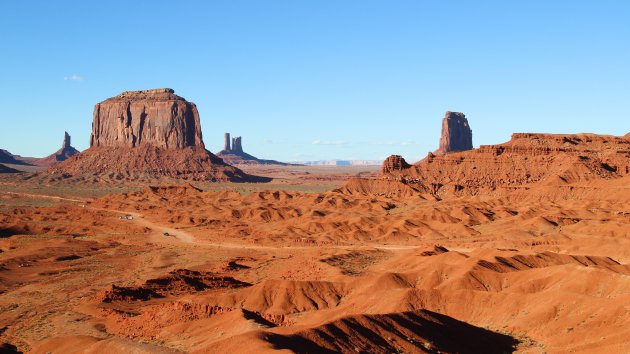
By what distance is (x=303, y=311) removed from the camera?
46875 mm

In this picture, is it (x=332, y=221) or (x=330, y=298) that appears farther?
(x=332, y=221)

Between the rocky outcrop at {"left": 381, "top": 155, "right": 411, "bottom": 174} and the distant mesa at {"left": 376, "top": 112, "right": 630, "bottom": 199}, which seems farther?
the rocky outcrop at {"left": 381, "top": 155, "right": 411, "bottom": 174}

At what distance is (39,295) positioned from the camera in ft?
174

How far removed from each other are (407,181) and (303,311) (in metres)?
106

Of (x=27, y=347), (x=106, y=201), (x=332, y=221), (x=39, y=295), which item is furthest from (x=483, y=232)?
(x=106, y=201)

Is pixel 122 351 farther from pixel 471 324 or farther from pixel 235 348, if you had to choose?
pixel 471 324

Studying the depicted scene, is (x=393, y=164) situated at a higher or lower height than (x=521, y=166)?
higher

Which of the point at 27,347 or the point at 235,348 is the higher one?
the point at 235,348

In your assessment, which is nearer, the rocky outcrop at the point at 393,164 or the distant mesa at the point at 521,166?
the distant mesa at the point at 521,166

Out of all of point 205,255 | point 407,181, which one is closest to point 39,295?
point 205,255

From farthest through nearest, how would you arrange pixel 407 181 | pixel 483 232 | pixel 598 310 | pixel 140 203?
pixel 407 181 → pixel 140 203 → pixel 483 232 → pixel 598 310

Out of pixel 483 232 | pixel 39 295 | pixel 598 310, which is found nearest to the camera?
pixel 598 310

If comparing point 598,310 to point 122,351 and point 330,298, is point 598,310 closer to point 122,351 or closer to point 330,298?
point 330,298

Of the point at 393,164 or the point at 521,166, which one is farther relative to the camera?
the point at 393,164
